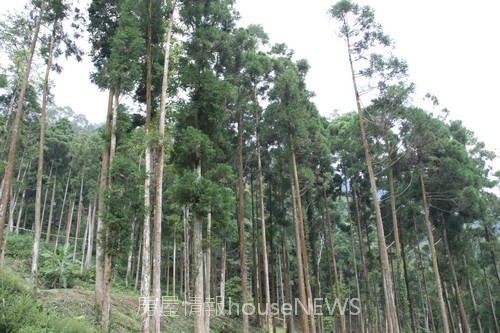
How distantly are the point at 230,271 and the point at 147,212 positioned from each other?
25.1 metres

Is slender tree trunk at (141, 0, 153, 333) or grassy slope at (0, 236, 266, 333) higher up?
slender tree trunk at (141, 0, 153, 333)

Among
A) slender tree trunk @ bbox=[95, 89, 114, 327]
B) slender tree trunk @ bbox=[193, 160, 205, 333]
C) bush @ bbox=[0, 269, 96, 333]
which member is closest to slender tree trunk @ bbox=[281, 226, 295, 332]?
slender tree trunk @ bbox=[193, 160, 205, 333]

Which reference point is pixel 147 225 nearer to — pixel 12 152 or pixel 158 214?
pixel 158 214

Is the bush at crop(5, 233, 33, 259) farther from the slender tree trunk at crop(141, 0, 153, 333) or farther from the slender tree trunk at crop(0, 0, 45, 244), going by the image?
the slender tree trunk at crop(141, 0, 153, 333)

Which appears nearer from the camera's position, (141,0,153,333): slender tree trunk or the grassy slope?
(141,0,153,333): slender tree trunk

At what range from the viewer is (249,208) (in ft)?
78.4

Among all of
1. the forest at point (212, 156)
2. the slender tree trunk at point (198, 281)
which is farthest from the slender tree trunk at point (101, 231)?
the slender tree trunk at point (198, 281)

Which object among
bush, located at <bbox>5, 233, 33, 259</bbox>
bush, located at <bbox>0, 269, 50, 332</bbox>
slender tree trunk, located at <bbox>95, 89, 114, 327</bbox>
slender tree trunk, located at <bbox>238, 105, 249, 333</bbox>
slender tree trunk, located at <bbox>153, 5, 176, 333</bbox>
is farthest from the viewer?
bush, located at <bbox>5, 233, 33, 259</bbox>

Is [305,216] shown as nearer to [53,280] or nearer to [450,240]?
[450,240]

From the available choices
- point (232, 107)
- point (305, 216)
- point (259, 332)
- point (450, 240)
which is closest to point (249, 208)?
point (305, 216)

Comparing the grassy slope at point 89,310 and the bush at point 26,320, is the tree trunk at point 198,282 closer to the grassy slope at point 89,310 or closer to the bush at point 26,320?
the grassy slope at point 89,310

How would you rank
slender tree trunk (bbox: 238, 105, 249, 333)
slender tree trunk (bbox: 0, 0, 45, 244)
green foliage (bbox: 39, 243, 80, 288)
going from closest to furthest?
slender tree trunk (bbox: 0, 0, 45, 244) → slender tree trunk (bbox: 238, 105, 249, 333) → green foliage (bbox: 39, 243, 80, 288)

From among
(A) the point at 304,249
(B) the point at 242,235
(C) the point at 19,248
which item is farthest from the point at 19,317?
(C) the point at 19,248

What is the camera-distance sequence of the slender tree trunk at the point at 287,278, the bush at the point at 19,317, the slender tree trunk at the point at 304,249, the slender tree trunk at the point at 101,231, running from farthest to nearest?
the slender tree trunk at the point at 287,278, the slender tree trunk at the point at 304,249, the slender tree trunk at the point at 101,231, the bush at the point at 19,317
